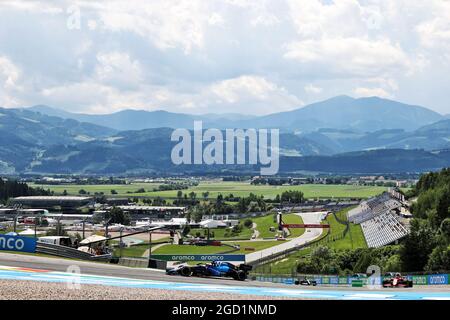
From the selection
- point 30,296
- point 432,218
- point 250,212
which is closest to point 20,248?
point 30,296

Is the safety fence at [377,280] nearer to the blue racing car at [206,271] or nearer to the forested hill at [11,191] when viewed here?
the blue racing car at [206,271]

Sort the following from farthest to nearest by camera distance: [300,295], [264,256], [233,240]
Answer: [233,240] → [264,256] → [300,295]

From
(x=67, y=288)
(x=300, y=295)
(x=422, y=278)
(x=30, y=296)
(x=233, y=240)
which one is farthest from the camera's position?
(x=233, y=240)

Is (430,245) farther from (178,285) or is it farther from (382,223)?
(382,223)

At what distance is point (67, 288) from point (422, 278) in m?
26.4

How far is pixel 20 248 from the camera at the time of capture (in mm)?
45438

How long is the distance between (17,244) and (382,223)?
223 ft

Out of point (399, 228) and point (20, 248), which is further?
point (399, 228)

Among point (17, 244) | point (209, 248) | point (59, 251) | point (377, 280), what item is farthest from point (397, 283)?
point (209, 248)

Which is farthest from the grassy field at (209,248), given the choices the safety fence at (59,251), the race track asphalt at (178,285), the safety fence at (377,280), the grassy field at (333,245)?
the race track asphalt at (178,285)

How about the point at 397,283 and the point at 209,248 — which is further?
the point at 209,248

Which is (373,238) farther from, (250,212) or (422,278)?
(250,212)

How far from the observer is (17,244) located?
149ft
